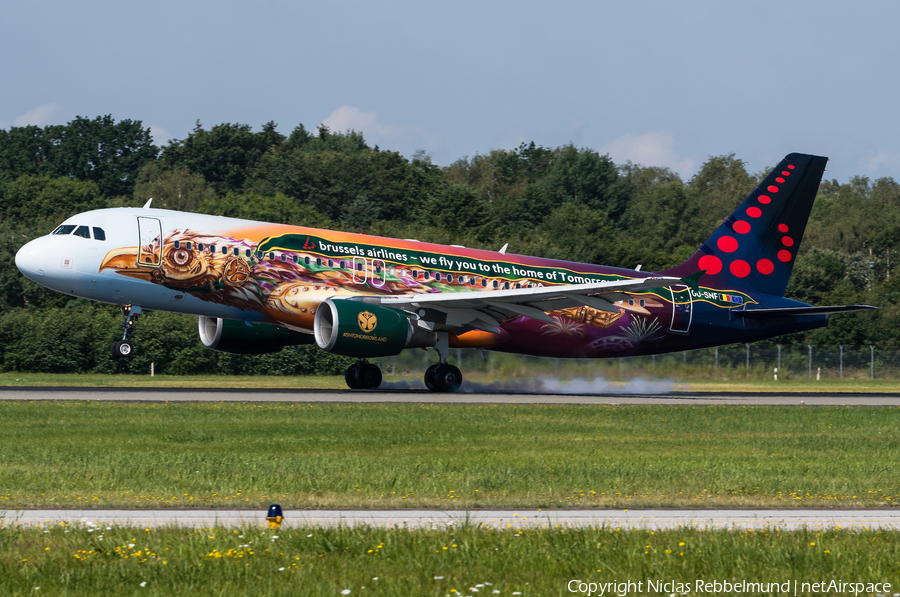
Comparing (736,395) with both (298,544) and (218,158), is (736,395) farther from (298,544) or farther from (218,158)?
(218,158)

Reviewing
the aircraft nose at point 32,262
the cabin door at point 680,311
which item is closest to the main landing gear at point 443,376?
the cabin door at point 680,311

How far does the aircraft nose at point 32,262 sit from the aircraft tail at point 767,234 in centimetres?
2259

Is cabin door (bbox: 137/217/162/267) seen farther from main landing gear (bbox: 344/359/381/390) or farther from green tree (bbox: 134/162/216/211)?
green tree (bbox: 134/162/216/211)

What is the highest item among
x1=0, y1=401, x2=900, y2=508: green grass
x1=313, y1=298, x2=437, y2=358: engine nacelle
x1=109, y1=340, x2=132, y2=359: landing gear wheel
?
x1=313, y1=298, x2=437, y2=358: engine nacelle

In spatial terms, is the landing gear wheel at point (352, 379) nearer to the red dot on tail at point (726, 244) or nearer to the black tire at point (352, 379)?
the black tire at point (352, 379)

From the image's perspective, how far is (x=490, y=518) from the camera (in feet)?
37.7

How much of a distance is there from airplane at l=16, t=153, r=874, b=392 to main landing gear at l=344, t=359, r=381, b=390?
5 cm

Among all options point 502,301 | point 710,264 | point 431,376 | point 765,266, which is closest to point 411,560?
point 502,301

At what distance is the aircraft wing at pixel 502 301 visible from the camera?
31625 millimetres

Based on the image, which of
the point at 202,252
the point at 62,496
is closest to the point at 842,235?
the point at 202,252

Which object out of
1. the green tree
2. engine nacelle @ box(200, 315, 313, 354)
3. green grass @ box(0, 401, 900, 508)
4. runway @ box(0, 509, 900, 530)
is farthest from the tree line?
runway @ box(0, 509, 900, 530)

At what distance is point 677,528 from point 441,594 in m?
3.44

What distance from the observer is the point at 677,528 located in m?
10.7

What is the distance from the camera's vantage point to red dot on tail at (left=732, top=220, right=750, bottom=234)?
130 feet
